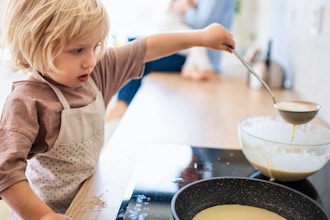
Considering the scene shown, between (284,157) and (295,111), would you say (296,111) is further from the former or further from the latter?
(284,157)

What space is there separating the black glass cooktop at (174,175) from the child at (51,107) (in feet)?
0.40

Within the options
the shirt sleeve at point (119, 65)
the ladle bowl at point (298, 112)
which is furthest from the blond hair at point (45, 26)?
the ladle bowl at point (298, 112)

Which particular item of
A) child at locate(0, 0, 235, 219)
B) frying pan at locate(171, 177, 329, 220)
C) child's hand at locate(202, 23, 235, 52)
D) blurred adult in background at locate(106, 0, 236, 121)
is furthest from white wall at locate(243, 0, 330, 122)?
child at locate(0, 0, 235, 219)

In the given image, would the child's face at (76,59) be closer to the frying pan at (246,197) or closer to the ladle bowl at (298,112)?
the frying pan at (246,197)

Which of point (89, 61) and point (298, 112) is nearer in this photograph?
point (89, 61)

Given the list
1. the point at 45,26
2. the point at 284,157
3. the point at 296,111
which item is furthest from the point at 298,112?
the point at 45,26

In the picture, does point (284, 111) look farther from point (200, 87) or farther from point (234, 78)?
point (234, 78)

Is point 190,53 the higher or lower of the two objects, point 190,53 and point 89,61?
the lower

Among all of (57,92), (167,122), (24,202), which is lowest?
(167,122)

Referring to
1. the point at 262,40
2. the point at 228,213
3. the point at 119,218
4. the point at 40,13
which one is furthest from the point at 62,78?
the point at 262,40

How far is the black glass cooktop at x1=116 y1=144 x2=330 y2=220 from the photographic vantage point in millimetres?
705

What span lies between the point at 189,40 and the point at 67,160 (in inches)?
15.5

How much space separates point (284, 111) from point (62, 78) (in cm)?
47

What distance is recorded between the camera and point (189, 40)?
959 millimetres
